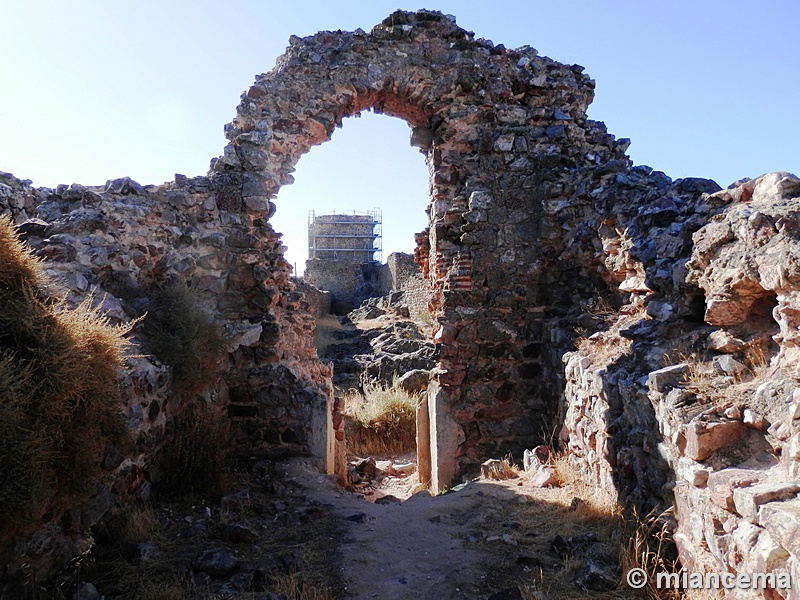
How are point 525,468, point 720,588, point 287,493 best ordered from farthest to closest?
point 525,468 → point 287,493 → point 720,588

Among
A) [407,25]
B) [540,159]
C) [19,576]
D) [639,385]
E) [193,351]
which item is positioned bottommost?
[19,576]

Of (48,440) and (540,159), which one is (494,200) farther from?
(48,440)

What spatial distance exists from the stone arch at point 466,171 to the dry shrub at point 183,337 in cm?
71

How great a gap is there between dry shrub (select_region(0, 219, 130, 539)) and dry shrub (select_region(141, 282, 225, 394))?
1.43m

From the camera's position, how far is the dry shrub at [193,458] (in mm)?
3883

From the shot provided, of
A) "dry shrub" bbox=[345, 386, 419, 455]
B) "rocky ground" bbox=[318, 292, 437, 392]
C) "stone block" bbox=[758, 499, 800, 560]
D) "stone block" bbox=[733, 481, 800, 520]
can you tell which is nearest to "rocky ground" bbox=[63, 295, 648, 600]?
"stone block" bbox=[733, 481, 800, 520]

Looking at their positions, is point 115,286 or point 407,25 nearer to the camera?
point 115,286

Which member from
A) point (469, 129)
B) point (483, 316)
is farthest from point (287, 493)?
point (469, 129)

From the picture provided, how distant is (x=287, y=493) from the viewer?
4.24 metres

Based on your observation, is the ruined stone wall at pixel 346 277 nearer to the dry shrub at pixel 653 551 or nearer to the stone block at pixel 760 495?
the dry shrub at pixel 653 551

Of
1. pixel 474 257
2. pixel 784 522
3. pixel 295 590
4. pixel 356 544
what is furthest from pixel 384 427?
pixel 784 522

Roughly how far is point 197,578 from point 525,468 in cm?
321

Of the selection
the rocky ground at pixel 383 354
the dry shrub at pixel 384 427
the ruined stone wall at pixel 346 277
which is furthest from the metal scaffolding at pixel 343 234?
the dry shrub at pixel 384 427

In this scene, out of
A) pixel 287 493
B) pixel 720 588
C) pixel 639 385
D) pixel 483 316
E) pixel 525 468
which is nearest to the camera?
pixel 720 588
